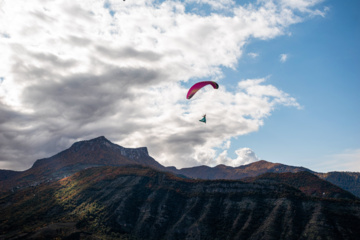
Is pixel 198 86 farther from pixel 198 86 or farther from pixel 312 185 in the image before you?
pixel 312 185

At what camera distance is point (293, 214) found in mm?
81000

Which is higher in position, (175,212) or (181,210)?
(181,210)

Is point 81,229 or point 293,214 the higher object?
point 293,214

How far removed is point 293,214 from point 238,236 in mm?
19874

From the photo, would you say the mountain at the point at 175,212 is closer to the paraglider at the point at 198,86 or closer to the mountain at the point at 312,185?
the mountain at the point at 312,185

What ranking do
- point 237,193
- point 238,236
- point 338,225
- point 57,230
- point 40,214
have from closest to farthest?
1. point 338,225
2. point 238,236
3. point 57,230
4. point 237,193
5. point 40,214

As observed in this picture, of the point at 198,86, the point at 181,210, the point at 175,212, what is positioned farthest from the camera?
the point at 181,210

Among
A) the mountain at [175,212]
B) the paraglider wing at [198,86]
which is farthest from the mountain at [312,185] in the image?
the paraglider wing at [198,86]

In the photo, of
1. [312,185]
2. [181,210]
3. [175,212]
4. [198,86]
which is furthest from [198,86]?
[312,185]

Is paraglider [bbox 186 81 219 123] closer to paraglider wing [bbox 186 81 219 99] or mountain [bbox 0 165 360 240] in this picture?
paraglider wing [bbox 186 81 219 99]

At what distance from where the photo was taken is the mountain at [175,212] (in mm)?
76875

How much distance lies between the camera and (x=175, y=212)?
106438 millimetres

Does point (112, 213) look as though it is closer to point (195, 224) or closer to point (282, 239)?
point (195, 224)

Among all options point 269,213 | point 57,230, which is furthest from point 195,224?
point 57,230
